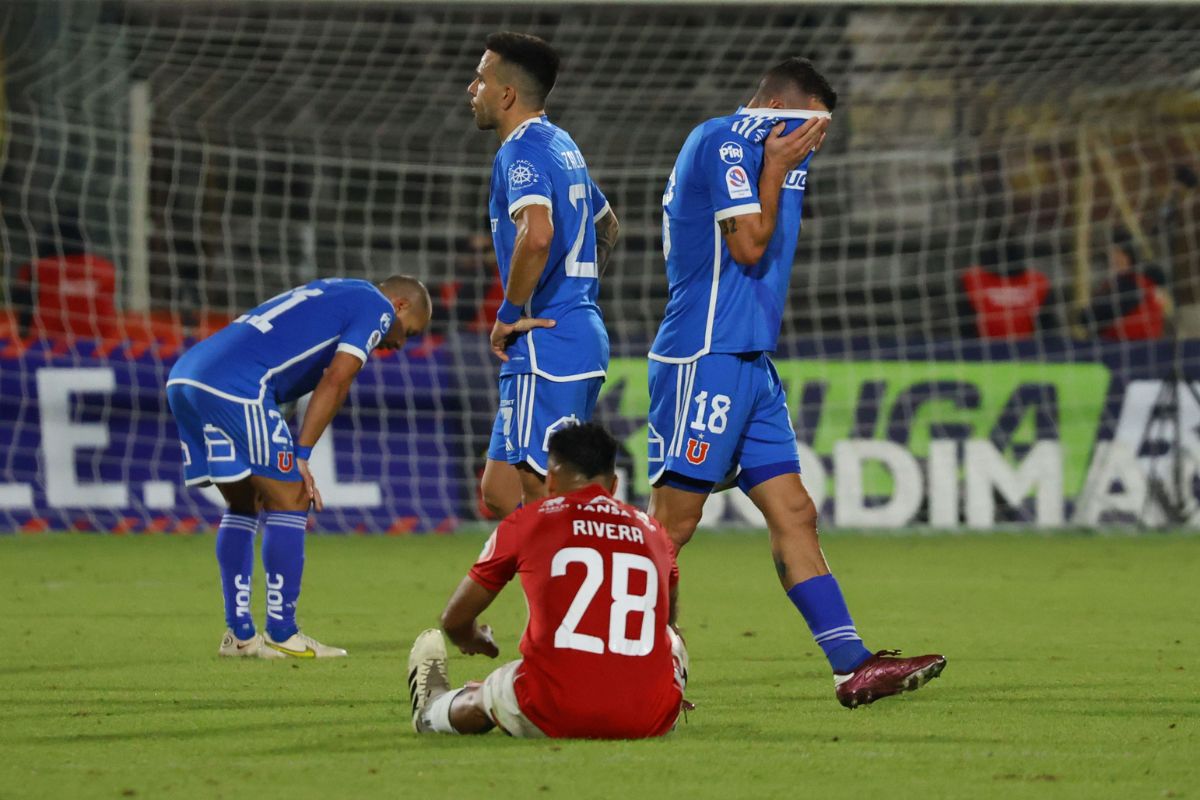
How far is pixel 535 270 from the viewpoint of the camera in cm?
619

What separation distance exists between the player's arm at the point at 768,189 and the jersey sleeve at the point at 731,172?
0.02 metres

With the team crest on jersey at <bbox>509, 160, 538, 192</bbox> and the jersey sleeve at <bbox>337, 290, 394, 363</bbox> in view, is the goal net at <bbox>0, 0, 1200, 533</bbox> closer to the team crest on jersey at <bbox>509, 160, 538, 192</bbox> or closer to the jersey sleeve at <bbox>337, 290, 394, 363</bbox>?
the jersey sleeve at <bbox>337, 290, 394, 363</bbox>

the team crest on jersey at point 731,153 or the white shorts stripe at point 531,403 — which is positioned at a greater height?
the team crest on jersey at point 731,153

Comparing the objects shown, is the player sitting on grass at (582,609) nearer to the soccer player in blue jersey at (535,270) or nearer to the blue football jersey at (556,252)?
the soccer player in blue jersey at (535,270)

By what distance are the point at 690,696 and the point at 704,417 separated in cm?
82

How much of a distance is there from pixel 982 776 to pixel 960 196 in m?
12.4

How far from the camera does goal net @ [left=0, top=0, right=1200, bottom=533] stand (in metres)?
12.7

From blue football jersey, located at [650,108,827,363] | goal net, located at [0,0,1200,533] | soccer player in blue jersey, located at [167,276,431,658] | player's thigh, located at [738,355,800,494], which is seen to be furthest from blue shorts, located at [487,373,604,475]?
goal net, located at [0,0,1200,533]

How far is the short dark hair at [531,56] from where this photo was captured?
21.2 feet

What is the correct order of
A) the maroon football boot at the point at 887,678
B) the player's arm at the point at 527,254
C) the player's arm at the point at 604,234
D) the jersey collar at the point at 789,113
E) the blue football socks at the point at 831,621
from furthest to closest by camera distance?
the player's arm at the point at 604,234, the player's arm at the point at 527,254, the jersey collar at the point at 789,113, the blue football socks at the point at 831,621, the maroon football boot at the point at 887,678

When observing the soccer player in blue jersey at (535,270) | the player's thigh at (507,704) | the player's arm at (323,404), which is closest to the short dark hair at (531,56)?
the soccer player in blue jersey at (535,270)

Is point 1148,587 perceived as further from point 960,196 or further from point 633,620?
point 960,196

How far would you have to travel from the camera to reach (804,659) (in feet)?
22.2

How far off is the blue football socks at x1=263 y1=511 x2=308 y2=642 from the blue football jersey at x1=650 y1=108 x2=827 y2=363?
180cm
